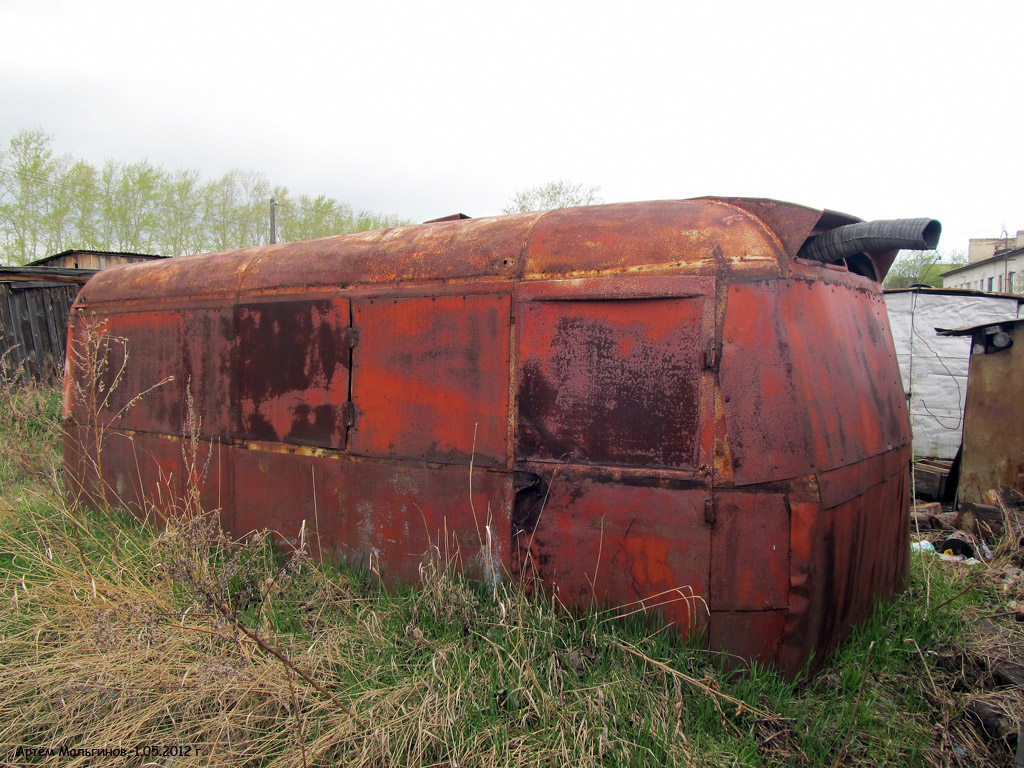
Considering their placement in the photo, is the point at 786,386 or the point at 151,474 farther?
the point at 151,474

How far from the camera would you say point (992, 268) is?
31.5m

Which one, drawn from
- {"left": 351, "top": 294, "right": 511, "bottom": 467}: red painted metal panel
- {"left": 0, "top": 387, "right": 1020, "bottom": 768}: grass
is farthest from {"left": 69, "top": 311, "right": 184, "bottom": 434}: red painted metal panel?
{"left": 351, "top": 294, "right": 511, "bottom": 467}: red painted metal panel

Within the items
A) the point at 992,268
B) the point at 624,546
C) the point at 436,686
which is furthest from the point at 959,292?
the point at 992,268

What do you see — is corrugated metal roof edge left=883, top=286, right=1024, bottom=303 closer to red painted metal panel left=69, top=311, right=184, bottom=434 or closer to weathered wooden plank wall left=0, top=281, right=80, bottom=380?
red painted metal panel left=69, top=311, right=184, bottom=434

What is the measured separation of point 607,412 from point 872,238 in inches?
55.2

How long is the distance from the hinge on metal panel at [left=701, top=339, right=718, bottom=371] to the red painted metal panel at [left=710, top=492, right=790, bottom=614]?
0.53m

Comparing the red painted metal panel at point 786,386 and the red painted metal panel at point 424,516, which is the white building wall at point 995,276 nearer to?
the red painted metal panel at point 786,386

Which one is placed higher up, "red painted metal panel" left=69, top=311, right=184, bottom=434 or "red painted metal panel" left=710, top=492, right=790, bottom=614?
"red painted metal panel" left=69, top=311, right=184, bottom=434

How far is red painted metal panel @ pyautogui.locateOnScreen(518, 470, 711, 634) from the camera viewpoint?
267cm

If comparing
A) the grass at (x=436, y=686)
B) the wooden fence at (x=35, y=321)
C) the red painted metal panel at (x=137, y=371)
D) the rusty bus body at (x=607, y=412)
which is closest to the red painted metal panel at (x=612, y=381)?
the rusty bus body at (x=607, y=412)

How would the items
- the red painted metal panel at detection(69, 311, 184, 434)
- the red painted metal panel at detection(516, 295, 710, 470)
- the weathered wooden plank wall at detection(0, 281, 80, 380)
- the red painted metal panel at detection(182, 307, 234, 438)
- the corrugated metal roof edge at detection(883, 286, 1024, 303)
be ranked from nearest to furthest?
the red painted metal panel at detection(516, 295, 710, 470) < the red painted metal panel at detection(182, 307, 234, 438) < the red painted metal panel at detection(69, 311, 184, 434) < the corrugated metal roof edge at detection(883, 286, 1024, 303) < the weathered wooden plank wall at detection(0, 281, 80, 380)

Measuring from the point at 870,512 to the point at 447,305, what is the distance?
89.0 inches

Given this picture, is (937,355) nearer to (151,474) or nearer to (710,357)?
(710,357)

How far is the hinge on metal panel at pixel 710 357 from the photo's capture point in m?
2.65
